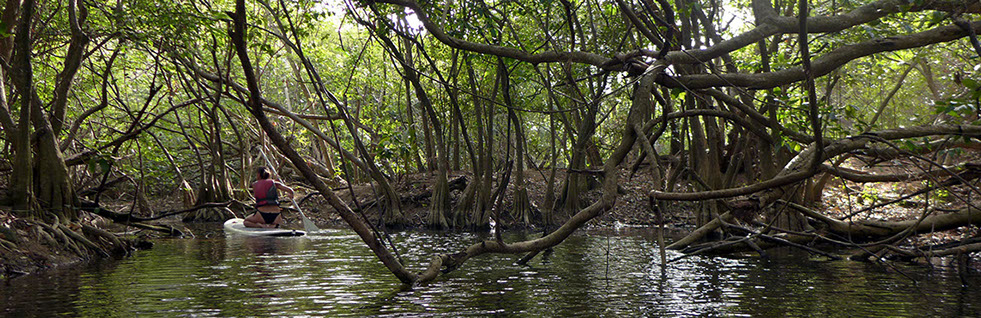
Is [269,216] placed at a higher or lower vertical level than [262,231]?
higher

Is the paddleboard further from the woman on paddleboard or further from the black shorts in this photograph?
the black shorts

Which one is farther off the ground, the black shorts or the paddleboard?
the black shorts

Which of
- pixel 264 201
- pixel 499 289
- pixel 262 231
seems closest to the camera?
pixel 499 289

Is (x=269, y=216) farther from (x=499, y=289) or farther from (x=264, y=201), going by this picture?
(x=499, y=289)

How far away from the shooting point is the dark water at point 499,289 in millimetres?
6578

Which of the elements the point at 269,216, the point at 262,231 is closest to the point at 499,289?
the point at 262,231

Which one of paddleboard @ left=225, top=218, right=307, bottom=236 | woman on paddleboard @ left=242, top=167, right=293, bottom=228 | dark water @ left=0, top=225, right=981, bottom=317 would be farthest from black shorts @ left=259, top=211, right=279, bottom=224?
dark water @ left=0, top=225, right=981, bottom=317

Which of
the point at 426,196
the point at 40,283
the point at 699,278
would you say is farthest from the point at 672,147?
the point at 40,283

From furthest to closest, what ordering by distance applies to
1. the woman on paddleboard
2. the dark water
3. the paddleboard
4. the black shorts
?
the black shorts < the woman on paddleboard < the paddleboard < the dark water

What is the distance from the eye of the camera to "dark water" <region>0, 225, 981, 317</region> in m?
6.58

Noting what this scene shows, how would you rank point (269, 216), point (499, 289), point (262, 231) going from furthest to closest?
point (269, 216) → point (262, 231) → point (499, 289)

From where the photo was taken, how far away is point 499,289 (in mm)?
7961

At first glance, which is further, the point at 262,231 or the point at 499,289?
the point at 262,231

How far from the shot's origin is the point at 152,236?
14.7 m
